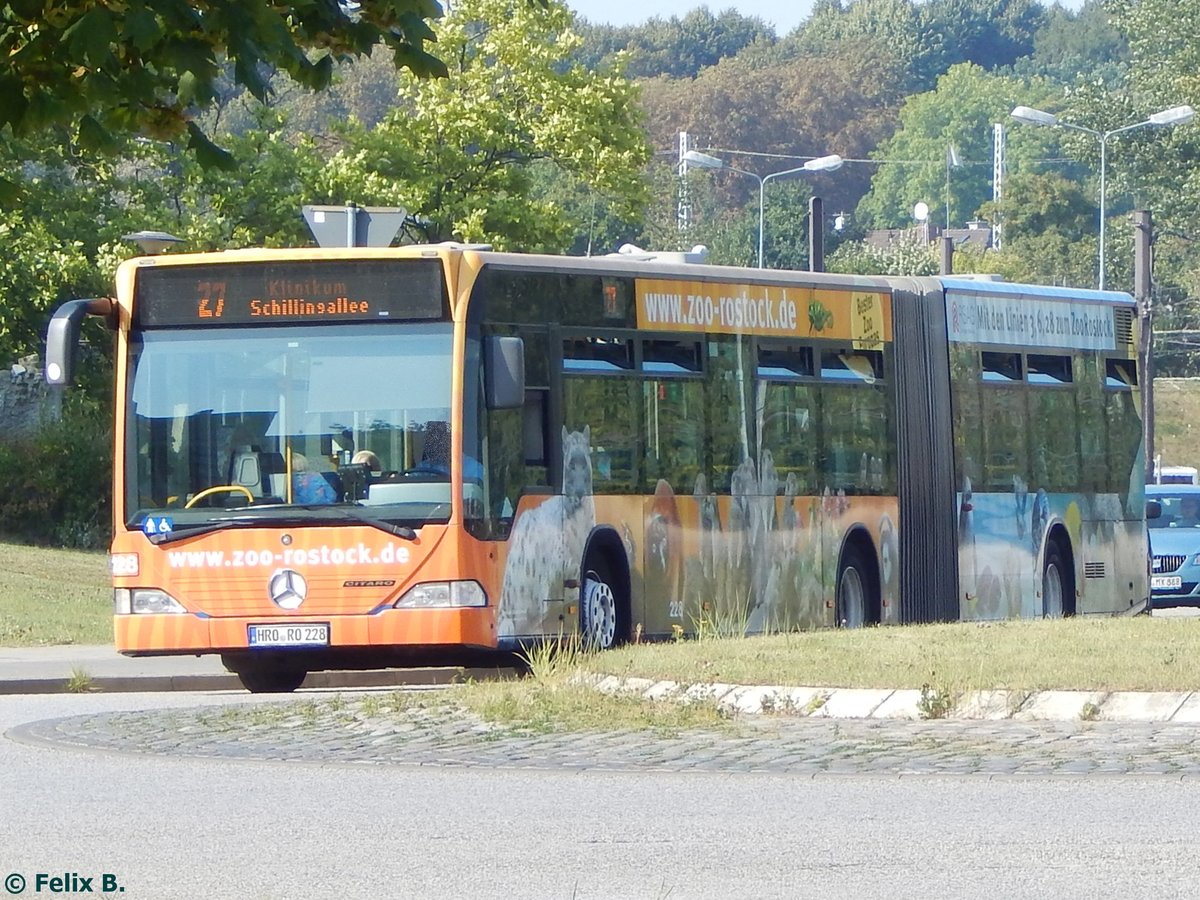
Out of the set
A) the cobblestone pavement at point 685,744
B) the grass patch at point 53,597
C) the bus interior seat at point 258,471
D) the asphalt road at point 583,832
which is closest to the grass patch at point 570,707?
the cobblestone pavement at point 685,744

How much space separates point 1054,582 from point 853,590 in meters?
3.17

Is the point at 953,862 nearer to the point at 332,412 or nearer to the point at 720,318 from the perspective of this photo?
the point at 332,412

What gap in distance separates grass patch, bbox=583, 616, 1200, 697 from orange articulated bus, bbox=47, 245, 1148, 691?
1.63m

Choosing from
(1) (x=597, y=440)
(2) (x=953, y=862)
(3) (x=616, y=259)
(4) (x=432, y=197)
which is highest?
(4) (x=432, y=197)

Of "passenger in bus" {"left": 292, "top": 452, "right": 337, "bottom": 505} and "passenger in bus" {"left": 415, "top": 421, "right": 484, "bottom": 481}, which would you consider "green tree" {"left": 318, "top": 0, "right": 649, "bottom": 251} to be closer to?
"passenger in bus" {"left": 292, "top": 452, "right": 337, "bottom": 505}

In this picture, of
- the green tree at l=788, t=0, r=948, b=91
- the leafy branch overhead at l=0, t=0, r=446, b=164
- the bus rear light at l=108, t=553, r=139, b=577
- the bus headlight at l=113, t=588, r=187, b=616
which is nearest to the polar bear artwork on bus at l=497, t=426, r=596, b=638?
the bus headlight at l=113, t=588, r=187, b=616

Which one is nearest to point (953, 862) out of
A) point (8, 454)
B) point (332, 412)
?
point (332, 412)

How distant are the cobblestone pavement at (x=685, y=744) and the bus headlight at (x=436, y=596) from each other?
1891 millimetres

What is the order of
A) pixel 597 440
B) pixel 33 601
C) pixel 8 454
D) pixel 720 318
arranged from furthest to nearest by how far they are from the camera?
pixel 8 454 < pixel 33 601 < pixel 720 318 < pixel 597 440

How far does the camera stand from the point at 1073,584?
22.7 metres

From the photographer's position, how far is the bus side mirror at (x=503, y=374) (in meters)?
15.7

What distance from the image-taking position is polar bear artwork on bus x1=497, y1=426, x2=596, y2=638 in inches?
633

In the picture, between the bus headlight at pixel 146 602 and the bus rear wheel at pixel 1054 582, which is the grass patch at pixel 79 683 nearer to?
the bus headlight at pixel 146 602

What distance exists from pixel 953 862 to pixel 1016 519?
1383cm
